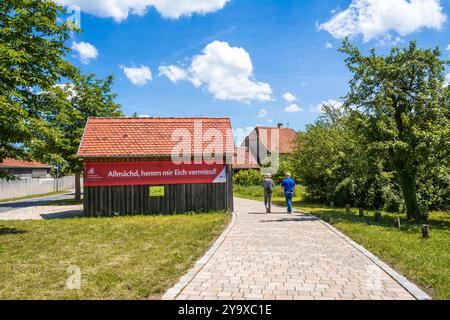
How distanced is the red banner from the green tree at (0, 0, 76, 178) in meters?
4.64

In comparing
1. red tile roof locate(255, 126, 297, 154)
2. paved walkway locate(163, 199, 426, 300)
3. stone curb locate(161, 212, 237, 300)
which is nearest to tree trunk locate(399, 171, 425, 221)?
paved walkway locate(163, 199, 426, 300)

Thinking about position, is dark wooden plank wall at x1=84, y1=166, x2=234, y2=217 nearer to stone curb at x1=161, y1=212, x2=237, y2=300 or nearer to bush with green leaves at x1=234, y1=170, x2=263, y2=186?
stone curb at x1=161, y1=212, x2=237, y2=300

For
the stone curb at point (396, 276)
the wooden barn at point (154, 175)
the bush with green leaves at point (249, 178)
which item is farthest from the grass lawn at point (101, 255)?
the bush with green leaves at point (249, 178)

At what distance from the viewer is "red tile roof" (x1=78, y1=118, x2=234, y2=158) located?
16516 mm

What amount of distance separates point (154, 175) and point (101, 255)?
854cm

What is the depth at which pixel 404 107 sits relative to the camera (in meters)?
15.3

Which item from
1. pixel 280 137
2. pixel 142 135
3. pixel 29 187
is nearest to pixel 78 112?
Answer: pixel 142 135

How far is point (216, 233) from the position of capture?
1088cm

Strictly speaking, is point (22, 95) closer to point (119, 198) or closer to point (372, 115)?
point (119, 198)

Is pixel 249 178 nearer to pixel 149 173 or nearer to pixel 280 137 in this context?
pixel 280 137

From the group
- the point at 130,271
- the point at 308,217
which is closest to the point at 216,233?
the point at 130,271

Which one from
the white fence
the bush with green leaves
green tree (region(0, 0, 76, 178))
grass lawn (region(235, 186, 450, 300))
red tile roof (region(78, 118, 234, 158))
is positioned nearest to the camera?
grass lawn (region(235, 186, 450, 300))

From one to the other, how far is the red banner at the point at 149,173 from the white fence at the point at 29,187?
18.1 m
